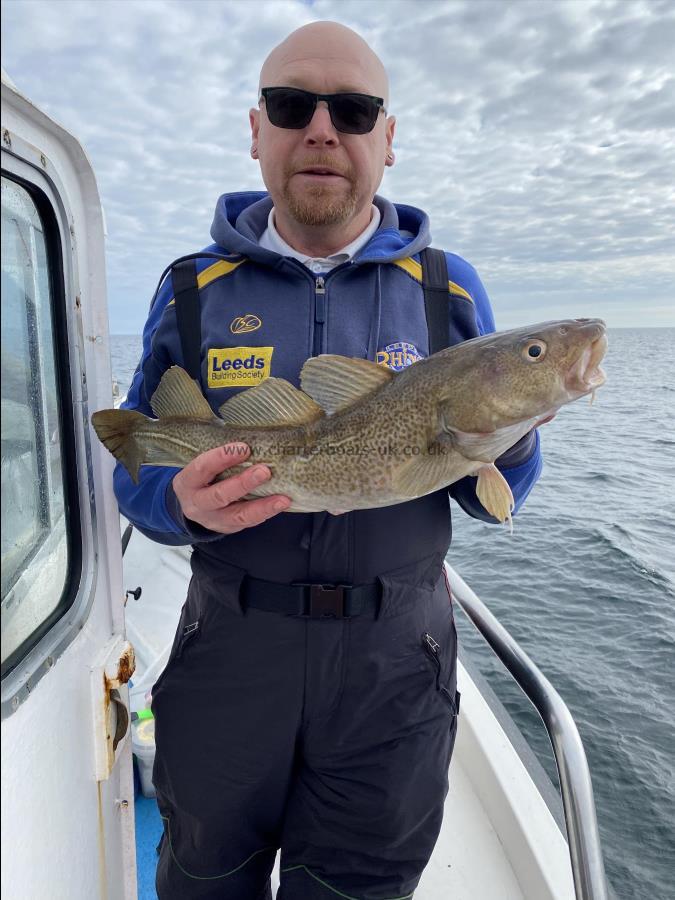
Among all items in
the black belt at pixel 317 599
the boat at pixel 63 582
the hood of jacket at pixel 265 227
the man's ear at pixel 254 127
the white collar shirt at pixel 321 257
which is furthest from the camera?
the man's ear at pixel 254 127

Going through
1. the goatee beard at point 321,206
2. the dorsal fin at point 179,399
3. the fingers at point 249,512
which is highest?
the goatee beard at point 321,206

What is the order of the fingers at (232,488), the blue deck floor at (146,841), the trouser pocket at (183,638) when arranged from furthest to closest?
the blue deck floor at (146,841) → the trouser pocket at (183,638) → the fingers at (232,488)

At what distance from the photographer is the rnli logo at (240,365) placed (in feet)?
7.93

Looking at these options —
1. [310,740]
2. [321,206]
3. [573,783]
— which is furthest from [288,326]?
[573,783]

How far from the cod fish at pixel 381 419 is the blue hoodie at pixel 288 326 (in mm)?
161

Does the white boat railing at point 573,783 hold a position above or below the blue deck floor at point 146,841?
above

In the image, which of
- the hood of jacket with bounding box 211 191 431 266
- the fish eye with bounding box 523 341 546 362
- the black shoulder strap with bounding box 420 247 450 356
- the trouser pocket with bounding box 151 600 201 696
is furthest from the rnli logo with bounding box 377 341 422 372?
the trouser pocket with bounding box 151 600 201 696

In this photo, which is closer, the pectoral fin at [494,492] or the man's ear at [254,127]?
the pectoral fin at [494,492]

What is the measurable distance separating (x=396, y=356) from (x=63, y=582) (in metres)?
1.47

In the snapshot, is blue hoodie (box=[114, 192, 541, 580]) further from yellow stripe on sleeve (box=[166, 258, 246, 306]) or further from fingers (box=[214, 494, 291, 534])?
fingers (box=[214, 494, 291, 534])

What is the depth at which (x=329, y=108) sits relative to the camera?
246cm

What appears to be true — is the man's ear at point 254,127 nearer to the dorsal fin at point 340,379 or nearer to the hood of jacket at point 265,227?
the hood of jacket at point 265,227

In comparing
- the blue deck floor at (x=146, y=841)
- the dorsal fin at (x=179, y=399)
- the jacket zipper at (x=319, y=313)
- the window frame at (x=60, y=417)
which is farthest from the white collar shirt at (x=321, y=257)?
the blue deck floor at (x=146, y=841)

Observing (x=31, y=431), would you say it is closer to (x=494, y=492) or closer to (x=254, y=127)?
(x=494, y=492)
